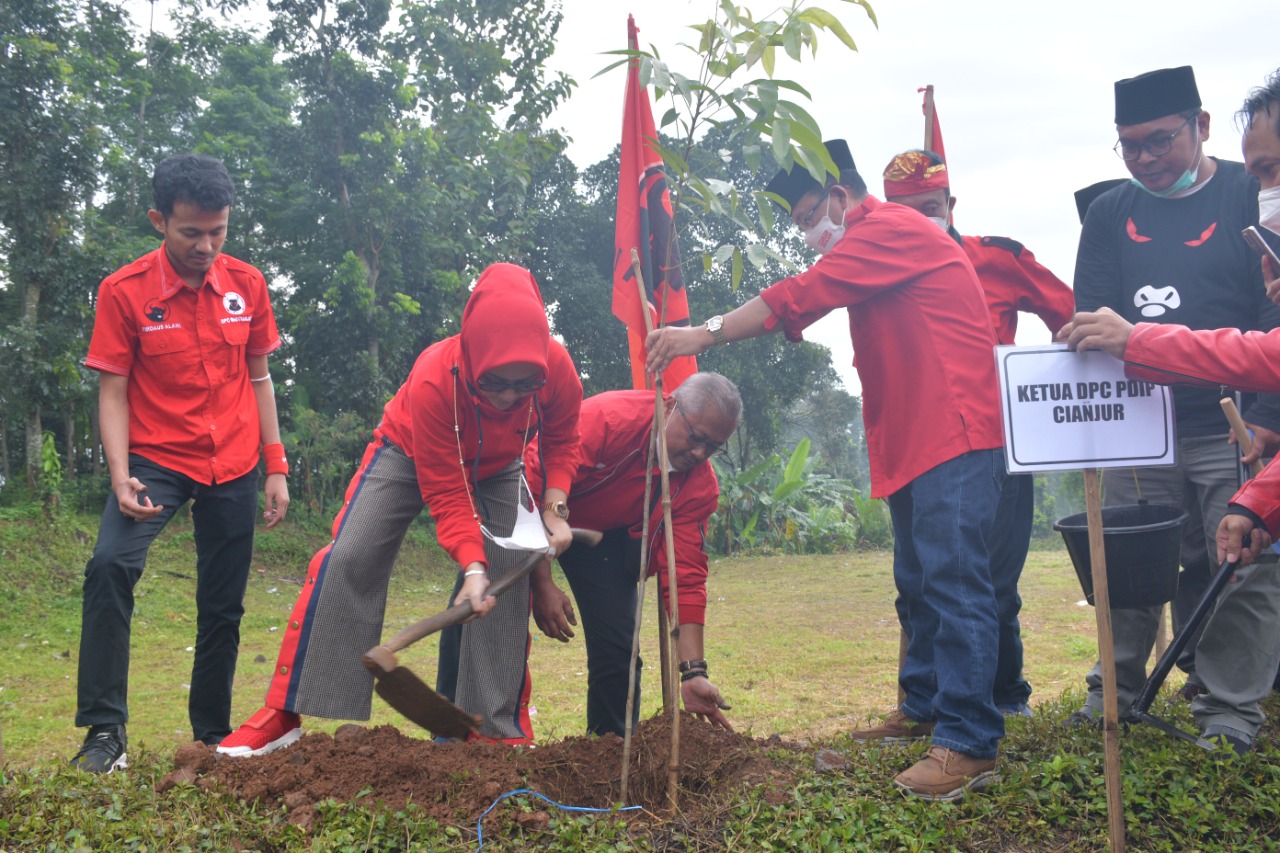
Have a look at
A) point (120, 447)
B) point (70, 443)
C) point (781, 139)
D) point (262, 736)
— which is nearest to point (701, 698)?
point (262, 736)

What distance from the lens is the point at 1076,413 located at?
9.75ft

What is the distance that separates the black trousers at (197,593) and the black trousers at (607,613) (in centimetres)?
136

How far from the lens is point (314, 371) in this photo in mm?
15688

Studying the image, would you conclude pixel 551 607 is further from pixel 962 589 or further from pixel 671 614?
pixel 962 589

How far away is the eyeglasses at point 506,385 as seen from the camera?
3.28m

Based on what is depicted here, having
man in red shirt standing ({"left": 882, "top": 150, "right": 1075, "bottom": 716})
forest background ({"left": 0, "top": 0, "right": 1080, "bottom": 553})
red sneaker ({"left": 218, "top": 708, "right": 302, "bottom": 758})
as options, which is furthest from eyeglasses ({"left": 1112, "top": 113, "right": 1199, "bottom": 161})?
forest background ({"left": 0, "top": 0, "right": 1080, "bottom": 553})

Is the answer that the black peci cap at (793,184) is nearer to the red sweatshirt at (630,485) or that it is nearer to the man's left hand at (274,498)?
the red sweatshirt at (630,485)

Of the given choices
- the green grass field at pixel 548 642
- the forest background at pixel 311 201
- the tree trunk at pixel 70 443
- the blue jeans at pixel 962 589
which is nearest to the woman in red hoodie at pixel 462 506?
the green grass field at pixel 548 642

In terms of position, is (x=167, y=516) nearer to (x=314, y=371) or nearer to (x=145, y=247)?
(x=145, y=247)

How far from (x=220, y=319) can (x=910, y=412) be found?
2642mm

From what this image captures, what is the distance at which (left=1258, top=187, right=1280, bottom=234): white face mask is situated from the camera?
10.8ft

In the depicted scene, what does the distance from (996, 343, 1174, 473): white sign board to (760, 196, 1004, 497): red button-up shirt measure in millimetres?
260

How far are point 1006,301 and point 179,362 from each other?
374cm

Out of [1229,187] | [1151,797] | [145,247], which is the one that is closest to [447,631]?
[1151,797]
